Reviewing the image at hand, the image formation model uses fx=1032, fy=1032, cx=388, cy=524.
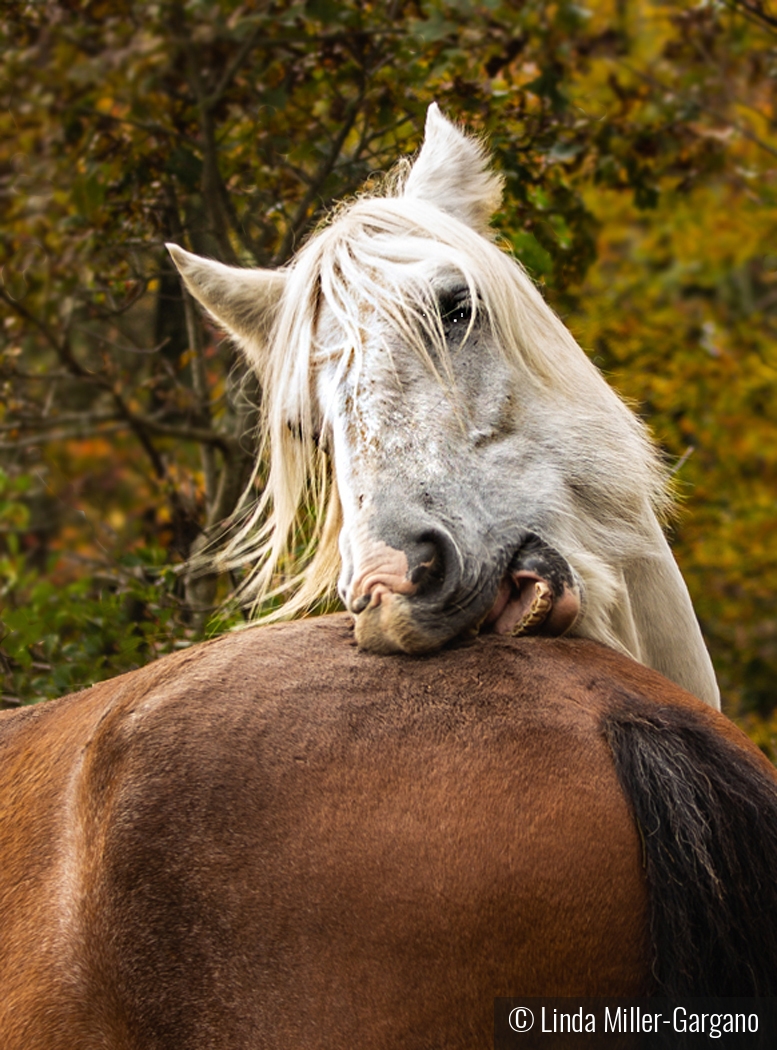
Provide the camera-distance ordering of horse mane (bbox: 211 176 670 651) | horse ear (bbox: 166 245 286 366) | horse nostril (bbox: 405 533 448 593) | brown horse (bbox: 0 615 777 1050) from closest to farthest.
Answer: brown horse (bbox: 0 615 777 1050) < horse nostril (bbox: 405 533 448 593) < horse mane (bbox: 211 176 670 651) < horse ear (bbox: 166 245 286 366)

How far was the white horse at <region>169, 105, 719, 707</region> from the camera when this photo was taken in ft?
6.16

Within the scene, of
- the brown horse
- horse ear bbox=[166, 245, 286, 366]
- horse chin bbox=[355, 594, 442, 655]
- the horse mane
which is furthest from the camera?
horse ear bbox=[166, 245, 286, 366]

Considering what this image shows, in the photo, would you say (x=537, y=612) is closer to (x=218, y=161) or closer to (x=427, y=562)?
(x=427, y=562)

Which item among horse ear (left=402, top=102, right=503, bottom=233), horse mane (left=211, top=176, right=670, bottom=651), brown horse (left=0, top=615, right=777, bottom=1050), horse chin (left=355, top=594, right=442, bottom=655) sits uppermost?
horse ear (left=402, top=102, right=503, bottom=233)

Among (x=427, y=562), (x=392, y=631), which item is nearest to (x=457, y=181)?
(x=427, y=562)

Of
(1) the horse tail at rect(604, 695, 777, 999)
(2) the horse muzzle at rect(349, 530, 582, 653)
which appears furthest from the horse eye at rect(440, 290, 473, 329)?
(1) the horse tail at rect(604, 695, 777, 999)

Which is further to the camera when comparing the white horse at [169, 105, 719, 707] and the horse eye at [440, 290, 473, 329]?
the horse eye at [440, 290, 473, 329]

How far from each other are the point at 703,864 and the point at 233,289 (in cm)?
186

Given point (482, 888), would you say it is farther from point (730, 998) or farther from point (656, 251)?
point (656, 251)

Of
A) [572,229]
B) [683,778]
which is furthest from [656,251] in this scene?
[683,778]

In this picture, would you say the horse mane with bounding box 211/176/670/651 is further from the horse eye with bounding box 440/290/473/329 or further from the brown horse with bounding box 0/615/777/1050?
the brown horse with bounding box 0/615/777/1050

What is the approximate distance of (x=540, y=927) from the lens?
1.37 metres

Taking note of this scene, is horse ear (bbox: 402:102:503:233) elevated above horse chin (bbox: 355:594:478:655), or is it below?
above

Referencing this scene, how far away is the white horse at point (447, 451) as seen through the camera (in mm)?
1878
